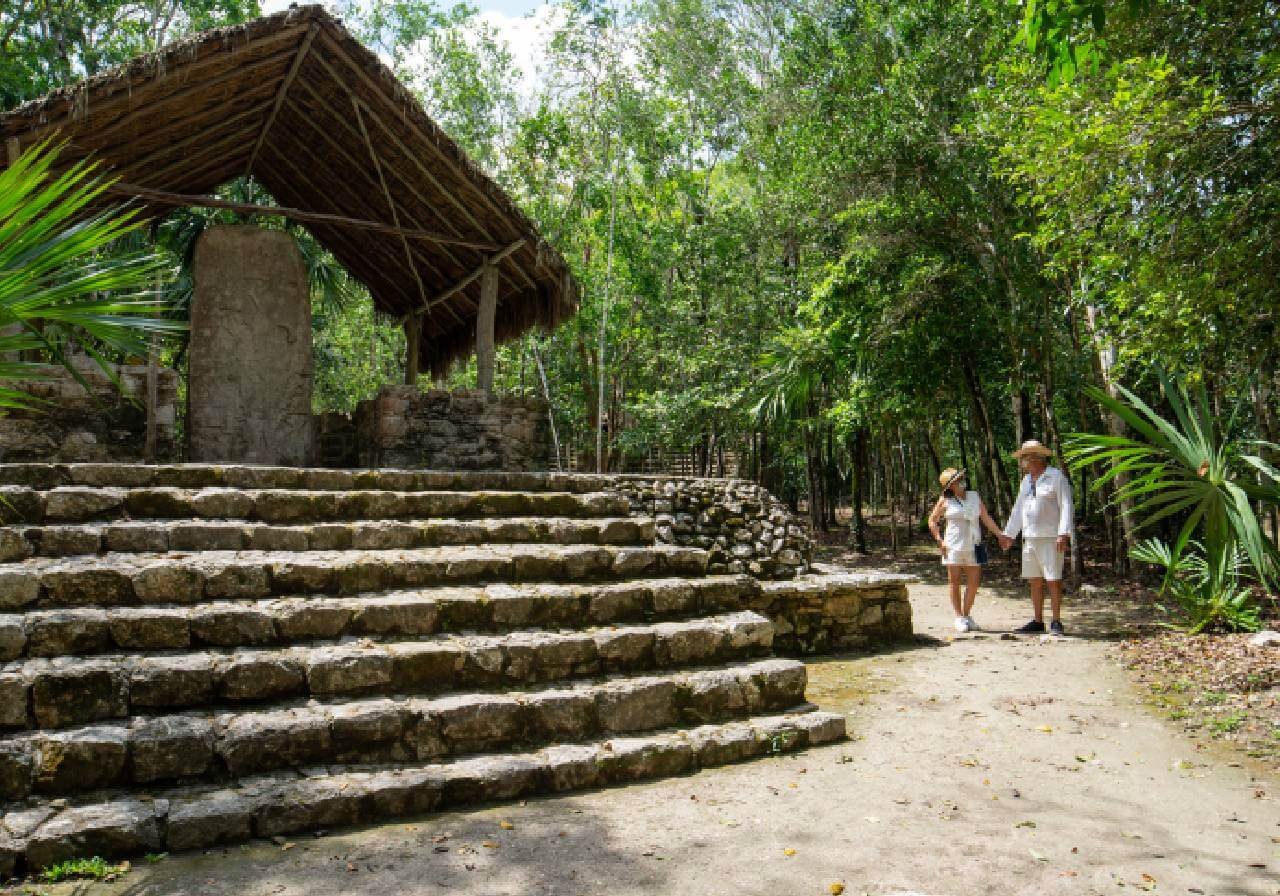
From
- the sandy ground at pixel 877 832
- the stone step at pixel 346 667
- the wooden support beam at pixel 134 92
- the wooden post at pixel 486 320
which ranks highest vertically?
the wooden support beam at pixel 134 92

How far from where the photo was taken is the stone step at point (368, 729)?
3.20 m

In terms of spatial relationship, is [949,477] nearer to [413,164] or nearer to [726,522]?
[726,522]

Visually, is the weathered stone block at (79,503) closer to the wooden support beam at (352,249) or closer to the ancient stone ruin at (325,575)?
the ancient stone ruin at (325,575)

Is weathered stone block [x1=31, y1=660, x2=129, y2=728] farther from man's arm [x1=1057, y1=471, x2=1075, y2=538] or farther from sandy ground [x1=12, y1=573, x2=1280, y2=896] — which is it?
man's arm [x1=1057, y1=471, x2=1075, y2=538]

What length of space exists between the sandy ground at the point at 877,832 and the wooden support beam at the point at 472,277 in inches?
→ 240

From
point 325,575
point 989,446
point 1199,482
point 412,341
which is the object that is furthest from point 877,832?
point 989,446

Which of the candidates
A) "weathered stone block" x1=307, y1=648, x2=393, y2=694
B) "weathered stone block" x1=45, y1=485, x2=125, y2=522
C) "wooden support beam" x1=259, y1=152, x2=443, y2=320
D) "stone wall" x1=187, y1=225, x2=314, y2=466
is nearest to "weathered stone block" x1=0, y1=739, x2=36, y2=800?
"weathered stone block" x1=307, y1=648, x2=393, y2=694

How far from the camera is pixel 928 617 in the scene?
829 centimetres

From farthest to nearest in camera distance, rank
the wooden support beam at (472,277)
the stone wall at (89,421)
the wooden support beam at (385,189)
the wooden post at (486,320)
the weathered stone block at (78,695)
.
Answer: the wooden post at (486,320) < the wooden support beam at (472,277) < the wooden support beam at (385,189) < the stone wall at (89,421) < the weathered stone block at (78,695)

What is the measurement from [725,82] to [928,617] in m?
15.2

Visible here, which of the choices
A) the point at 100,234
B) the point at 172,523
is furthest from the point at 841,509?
the point at 100,234

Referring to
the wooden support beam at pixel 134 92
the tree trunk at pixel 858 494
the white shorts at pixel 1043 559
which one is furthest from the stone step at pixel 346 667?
the tree trunk at pixel 858 494

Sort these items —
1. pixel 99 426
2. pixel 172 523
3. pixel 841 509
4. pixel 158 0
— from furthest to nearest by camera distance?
pixel 841 509, pixel 158 0, pixel 99 426, pixel 172 523

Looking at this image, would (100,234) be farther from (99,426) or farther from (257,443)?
(257,443)
